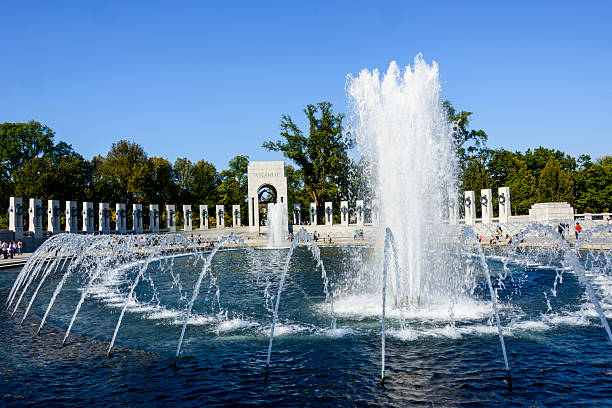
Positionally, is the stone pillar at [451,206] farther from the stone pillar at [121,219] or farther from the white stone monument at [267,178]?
the stone pillar at [121,219]

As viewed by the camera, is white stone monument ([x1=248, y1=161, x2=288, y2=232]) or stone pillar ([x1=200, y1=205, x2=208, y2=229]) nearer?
stone pillar ([x1=200, y1=205, x2=208, y2=229])

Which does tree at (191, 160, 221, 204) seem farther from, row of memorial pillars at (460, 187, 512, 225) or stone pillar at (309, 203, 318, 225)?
row of memorial pillars at (460, 187, 512, 225)

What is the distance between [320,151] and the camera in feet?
185

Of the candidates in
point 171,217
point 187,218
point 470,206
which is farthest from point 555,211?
point 171,217

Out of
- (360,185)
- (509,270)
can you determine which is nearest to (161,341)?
(509,270)

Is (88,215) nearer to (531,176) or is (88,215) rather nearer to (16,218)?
(16,218)

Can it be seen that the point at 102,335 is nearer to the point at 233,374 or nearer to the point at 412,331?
the point at 233,374

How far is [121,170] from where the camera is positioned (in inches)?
2192

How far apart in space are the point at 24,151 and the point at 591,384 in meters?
61.4

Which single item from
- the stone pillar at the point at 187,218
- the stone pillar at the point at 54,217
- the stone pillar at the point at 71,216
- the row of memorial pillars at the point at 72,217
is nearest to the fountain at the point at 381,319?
the row of memorial pillars at the point at 72,217

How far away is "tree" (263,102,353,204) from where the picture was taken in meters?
56.5

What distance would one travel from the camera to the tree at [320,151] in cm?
5650

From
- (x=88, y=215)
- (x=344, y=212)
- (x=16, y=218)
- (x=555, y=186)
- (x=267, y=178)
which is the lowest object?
(x=16, y=218)

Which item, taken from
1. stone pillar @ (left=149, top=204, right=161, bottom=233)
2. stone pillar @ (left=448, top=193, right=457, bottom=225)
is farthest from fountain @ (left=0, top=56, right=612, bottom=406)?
stone pillar @ (left=149, top=204, right=161, bottom=233)
